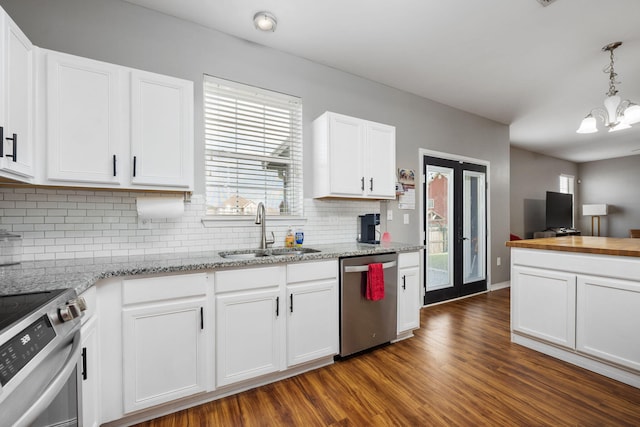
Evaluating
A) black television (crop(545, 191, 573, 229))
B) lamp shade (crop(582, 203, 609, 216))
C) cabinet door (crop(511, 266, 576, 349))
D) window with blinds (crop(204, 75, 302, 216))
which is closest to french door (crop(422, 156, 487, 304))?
cabinet door (crop(511, 266, 576, 349))

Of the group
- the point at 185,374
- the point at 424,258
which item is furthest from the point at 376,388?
the point at 424,258

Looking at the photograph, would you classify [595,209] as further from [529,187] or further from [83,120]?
[83,120]

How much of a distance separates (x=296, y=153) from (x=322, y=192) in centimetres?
50

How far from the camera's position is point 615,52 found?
106 inches

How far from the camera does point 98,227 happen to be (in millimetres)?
1940

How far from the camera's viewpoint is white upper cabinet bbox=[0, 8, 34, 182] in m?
1.31

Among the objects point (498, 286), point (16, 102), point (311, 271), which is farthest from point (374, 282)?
point (498, 286)

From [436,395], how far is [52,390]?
2018 mm

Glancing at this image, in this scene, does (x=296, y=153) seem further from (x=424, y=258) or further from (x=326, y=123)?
(x=424, y=258)

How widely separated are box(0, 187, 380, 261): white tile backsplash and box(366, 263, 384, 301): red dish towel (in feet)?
3.45

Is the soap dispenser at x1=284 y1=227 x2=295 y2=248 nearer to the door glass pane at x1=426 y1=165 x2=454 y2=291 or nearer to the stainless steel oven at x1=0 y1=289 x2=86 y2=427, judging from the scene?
the stainless steel oven at x1=0 y1=289 x2=86 y2=427

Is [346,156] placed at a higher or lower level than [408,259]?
higher

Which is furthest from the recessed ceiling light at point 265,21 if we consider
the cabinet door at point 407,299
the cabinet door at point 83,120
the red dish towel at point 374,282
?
the cabinet door at point 407,299

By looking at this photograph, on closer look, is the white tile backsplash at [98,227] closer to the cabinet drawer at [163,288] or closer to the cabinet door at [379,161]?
the cabinet drawer at [163,288]
